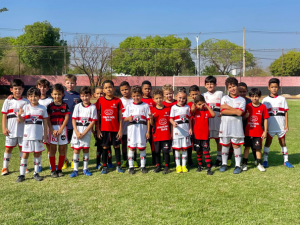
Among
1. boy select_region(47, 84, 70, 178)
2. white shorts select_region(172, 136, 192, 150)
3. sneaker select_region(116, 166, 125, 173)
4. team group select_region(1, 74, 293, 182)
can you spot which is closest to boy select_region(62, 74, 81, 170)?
team group select_region(1, 74, 293, 182)

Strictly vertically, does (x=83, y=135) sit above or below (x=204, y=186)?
above

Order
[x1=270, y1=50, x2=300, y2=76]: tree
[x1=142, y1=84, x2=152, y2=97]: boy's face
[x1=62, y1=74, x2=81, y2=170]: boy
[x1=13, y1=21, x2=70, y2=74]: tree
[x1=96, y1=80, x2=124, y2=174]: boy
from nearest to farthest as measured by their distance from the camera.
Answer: [x1=96, y1=80, x2=124, y2=174]: boy
[x1=62, y1=74, x2=81, y2=170]: boy
[x1=142, y1=84, x2=152, y2=97]: boy's face
[x1=13, y1=21, x2=70, y2=74]: tree
[x1=270, y1=50, x2=300, y2=76]: tree

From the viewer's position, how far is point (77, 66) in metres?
31.8

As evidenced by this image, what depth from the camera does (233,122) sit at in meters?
4.89

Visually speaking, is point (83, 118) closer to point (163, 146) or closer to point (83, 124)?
point (83, 124)

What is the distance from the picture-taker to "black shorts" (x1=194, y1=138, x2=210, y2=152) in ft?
16.3

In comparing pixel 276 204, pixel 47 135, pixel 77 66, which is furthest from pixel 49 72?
pixel 276 204

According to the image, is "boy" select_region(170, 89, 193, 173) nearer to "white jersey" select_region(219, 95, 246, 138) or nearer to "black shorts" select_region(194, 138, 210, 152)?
"black shorts" select_region(194, 138, 210, 152)

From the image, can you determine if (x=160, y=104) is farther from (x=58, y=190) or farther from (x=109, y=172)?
(x=58, y=190)

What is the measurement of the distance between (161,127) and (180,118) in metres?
0.39

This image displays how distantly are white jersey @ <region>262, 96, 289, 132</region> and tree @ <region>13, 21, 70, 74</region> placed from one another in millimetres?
26659

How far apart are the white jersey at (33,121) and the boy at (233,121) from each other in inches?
126

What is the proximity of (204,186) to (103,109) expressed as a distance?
2.24 metres

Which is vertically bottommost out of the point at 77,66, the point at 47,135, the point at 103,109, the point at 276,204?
the point at 276,204
